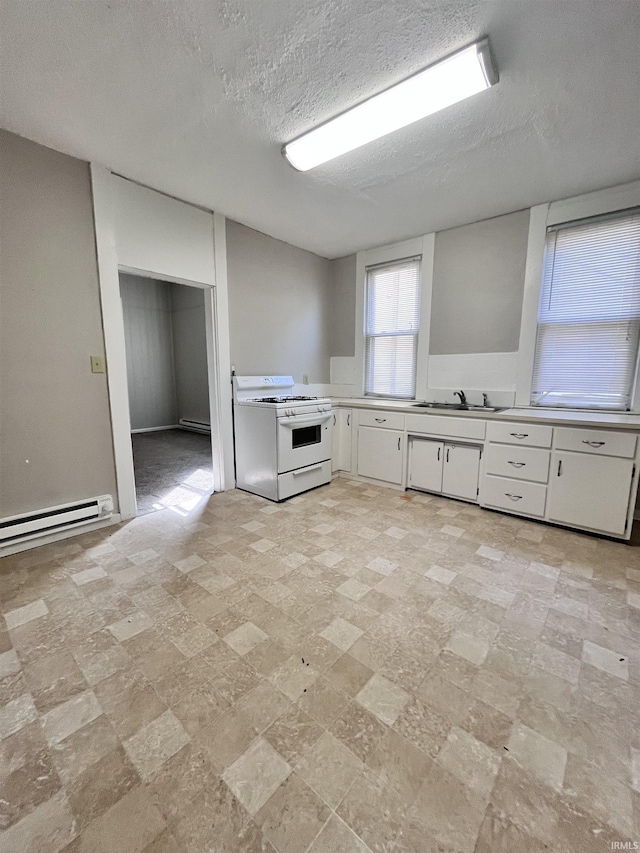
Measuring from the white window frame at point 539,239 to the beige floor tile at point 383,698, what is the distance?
270 cm

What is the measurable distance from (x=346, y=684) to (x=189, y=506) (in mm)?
2164

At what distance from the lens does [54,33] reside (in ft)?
4.64

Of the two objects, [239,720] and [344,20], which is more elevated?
[344,20]

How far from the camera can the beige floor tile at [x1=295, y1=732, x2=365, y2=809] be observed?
3.22 feet

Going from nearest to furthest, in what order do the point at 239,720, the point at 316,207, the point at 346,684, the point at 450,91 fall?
the point at 239,720 → the point at 346,684 → the point at 450,91 → the point at 316,207

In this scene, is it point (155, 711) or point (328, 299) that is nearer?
point (155, 711)

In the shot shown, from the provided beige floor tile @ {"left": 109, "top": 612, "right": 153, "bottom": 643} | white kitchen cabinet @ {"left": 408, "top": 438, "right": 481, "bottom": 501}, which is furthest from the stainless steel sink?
beige floor tile @ {"left": 109, "top": 612, "right": 153, "bottom": 643}

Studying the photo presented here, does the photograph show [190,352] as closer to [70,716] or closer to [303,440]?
[303,440]

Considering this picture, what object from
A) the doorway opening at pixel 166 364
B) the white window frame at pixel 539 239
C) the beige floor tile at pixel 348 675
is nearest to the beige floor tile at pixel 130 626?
the beige floor tile at pixel 348 675

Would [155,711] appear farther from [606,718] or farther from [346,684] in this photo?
[606,718]

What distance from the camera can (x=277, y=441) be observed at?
2.98 meters

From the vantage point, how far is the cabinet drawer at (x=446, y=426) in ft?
9.64

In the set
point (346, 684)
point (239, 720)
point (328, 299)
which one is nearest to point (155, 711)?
point (239, 720)

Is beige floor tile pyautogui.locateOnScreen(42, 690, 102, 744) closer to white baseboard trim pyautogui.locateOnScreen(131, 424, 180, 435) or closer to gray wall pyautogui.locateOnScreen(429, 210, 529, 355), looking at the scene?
gray wall pyautogui.locateOnScreen(429, 210, 529, 355)
